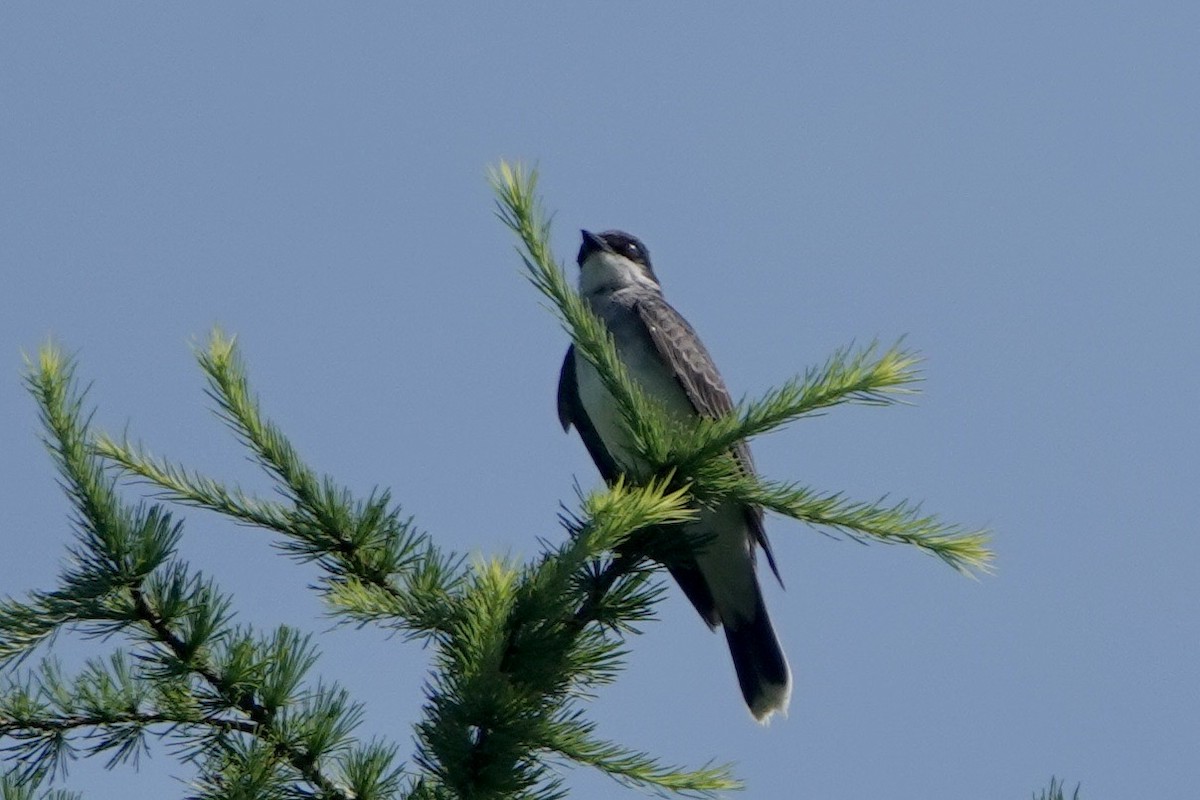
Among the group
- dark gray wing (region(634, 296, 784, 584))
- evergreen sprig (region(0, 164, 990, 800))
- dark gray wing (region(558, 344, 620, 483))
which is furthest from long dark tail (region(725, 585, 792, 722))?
evergreen sprig (region(0, 164, 990, 800))

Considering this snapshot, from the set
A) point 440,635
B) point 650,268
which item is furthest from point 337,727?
point 650,268

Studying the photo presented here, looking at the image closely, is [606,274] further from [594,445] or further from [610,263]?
[594,445]

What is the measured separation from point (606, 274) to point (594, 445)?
1019 millimetres

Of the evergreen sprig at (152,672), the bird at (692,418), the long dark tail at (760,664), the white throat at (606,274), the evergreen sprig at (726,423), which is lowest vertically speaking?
the evergreen sprig at (152,672)

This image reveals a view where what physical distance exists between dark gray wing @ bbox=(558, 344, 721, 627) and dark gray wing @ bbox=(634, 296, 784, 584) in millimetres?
387

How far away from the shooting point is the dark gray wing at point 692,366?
5930 mm

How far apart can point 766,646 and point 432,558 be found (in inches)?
→ 139

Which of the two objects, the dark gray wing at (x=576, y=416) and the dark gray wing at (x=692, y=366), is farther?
the dark gray wing at (x=576, y=416)

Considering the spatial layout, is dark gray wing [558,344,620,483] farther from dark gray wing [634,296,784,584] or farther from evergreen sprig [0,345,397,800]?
evergreen sprig [0,345,397,800]

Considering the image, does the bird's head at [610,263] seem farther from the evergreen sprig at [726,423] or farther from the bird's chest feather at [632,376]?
the evergreen sprig at [726,423]

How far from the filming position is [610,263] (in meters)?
7.27

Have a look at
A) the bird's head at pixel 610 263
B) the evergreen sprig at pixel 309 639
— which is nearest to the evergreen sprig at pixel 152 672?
the evergreen sprig at pixel 309 639

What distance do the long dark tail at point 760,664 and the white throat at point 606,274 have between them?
1745 millimetres

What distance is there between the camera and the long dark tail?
6.17m
